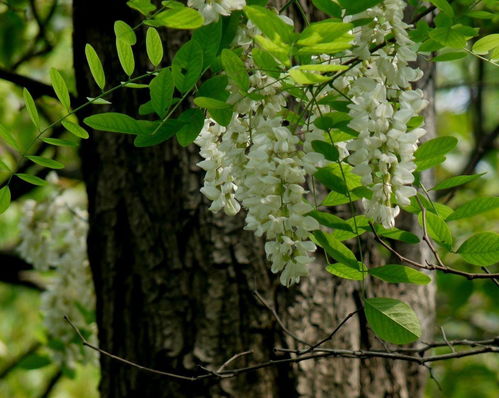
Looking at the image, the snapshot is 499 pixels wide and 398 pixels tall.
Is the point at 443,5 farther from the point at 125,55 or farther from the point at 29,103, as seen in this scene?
the point at 29,103

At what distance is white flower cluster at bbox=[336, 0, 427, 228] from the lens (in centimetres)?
79

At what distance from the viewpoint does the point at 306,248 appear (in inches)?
33.3

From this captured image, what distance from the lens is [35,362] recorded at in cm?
231

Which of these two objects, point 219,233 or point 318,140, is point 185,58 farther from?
point 219,233

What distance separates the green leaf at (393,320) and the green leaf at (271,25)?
1.13 ft

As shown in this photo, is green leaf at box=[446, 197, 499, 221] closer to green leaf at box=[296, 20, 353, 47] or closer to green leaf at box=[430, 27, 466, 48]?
green leaf at box=[430, 27, 466, 48]

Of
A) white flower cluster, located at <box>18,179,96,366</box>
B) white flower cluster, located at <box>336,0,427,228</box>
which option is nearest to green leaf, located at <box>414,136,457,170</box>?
white flower cluster, located at <box>336,0,427,228</box>

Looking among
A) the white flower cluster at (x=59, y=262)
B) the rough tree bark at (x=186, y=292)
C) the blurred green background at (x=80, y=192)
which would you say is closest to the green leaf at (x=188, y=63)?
the rough tree bark at (x=186, y=292)

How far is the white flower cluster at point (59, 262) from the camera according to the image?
2445 mm

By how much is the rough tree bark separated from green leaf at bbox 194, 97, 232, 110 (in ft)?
2.65

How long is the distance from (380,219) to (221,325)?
0.85m

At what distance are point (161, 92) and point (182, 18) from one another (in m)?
0.11

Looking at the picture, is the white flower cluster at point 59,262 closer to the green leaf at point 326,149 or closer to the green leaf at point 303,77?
the green leaf at point 326,149

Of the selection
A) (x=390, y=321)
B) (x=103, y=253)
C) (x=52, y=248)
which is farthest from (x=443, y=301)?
(x=390, y=321)
